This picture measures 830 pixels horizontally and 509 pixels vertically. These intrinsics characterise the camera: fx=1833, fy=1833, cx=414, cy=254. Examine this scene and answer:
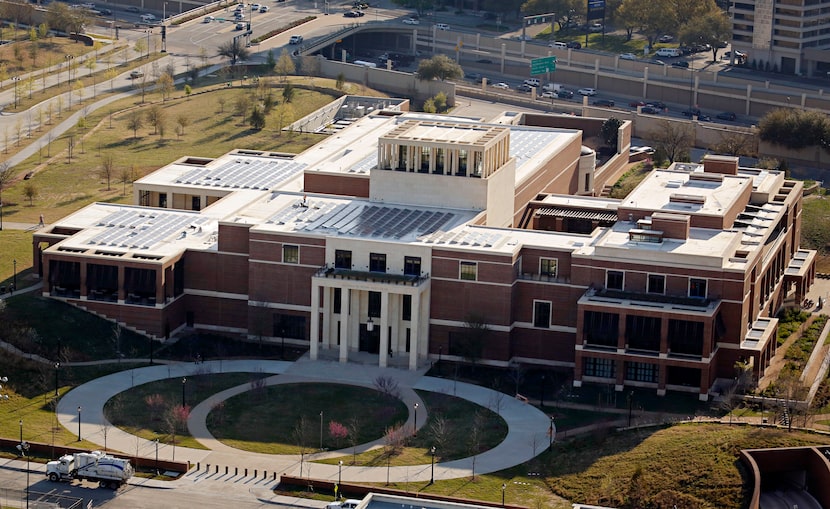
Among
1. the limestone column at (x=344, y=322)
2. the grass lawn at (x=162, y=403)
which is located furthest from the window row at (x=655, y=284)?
the grass lawn at (x=162, y=403)

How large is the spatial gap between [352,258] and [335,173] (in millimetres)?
24490

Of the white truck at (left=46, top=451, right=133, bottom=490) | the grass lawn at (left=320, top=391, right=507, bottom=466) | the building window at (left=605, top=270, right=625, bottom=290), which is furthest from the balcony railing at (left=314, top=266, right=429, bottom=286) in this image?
the white truck at (left=46, top=451, right=133, bottom=490)

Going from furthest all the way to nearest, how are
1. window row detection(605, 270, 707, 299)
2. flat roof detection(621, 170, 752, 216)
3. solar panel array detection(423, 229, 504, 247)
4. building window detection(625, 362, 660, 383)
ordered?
flat roof detection(621, 170, 752, 216) < solar panel array detection(423, 229, 504, 247) < window row detection(605, 270, 707, 299) < building window detection(625, 362, 660, 383)

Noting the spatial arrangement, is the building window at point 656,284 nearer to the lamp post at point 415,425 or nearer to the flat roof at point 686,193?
the flat roof at point 686,193

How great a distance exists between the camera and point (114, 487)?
469 ft

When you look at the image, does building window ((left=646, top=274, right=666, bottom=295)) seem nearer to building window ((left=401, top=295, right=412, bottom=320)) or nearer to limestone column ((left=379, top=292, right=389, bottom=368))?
building window ((left=401, top=295, right=412, bottom=320))

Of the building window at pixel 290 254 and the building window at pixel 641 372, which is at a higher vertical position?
the building window at pixel 290 254

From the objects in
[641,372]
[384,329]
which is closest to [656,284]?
[641,372]

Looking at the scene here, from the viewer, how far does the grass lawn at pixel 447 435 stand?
149 meters

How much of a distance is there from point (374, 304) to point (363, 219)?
469 inches

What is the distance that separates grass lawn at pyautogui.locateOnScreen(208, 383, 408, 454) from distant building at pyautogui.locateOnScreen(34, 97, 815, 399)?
8.97 m

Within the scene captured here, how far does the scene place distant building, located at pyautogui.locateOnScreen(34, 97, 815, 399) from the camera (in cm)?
16525

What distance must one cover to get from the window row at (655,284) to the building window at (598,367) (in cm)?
716

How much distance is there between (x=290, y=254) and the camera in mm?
175000
